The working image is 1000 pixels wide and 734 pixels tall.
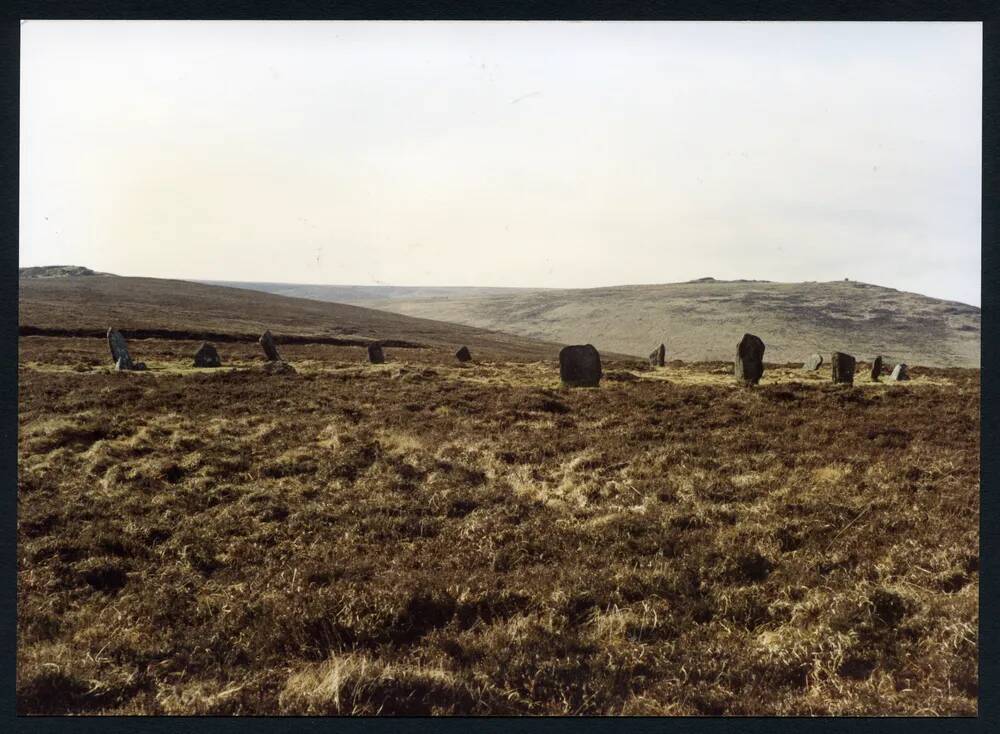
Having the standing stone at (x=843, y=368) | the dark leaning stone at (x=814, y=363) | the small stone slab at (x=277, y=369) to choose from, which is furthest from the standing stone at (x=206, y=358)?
the dark leaning stone at (x=814, y=363)

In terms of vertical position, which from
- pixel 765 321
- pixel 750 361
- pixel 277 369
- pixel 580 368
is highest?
pixel 765 321

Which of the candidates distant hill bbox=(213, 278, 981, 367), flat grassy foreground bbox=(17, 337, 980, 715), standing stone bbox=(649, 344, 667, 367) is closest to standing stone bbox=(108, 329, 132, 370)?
flat grassy foreground bbox=(17, 337, 980, 715)

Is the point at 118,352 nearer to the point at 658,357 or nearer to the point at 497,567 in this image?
the point at 497,567

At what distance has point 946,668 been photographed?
5.09m

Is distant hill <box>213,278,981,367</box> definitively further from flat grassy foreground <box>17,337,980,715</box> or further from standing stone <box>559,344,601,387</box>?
flat grassy foreground <box>17,337,980,715</box>

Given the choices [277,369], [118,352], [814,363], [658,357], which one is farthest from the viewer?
[658,357]

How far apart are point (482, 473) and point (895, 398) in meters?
13.1

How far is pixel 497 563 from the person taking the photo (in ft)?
22.2

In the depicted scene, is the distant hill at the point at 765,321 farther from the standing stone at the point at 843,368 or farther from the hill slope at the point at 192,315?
the standing stone at the point at 843,368

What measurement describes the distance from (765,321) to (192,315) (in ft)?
256

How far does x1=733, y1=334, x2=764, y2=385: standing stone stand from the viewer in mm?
20750

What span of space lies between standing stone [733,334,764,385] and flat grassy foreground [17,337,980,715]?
7.23 metres

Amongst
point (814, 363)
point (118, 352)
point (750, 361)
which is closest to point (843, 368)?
point (750, 361)
